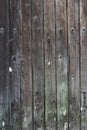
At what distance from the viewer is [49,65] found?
1.70 metres

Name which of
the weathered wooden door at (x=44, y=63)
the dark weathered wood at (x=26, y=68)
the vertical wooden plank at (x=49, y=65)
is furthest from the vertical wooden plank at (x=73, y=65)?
the dark weathered wood at (x=26, y=68)

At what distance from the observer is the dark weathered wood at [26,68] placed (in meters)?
1.68

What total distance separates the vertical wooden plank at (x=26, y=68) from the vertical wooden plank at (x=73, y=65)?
0.94 ft

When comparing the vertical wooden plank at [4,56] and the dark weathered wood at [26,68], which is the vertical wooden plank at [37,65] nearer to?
the dark weathered wood at [26,68]

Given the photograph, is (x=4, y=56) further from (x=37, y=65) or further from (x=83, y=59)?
(x=83, y=59)

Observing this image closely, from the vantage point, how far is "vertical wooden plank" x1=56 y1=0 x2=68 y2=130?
5.51ft

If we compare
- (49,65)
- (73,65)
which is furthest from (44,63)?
(73,65)

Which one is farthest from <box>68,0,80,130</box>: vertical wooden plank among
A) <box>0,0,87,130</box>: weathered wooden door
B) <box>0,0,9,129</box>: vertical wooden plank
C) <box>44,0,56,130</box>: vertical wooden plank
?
<box>0,0,9,129</box>: vertical wooden plank

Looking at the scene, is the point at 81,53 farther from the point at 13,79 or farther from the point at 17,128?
the point at 17,128

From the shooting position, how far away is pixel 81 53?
5.56 feet

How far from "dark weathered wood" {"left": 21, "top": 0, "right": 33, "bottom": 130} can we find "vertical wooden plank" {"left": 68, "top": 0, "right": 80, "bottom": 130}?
286mm

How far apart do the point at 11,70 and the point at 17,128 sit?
16.6 inches

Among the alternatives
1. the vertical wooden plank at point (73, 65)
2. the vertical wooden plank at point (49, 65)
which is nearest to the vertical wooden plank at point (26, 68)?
the vertical wooden plank at point (49, 65)

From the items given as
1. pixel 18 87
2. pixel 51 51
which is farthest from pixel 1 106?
pixel 51 51
